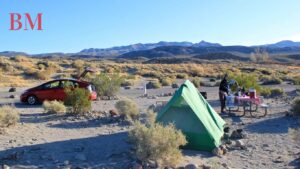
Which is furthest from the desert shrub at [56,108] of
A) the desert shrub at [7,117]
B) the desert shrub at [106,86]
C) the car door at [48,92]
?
the desert shrub at [106,86]

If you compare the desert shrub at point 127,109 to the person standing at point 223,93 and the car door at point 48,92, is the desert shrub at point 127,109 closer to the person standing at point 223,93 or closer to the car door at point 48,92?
the person standing at point 223,93

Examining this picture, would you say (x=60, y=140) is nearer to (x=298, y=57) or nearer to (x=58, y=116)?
(x=58, y=116)

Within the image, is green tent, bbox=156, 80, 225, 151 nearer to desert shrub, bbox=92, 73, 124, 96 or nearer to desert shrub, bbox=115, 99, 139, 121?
desert shrub, bbox=115, 99, 139, 121

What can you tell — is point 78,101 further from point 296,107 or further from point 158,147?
point 158,147

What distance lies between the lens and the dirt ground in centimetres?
1086

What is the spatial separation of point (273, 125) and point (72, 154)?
8.06m

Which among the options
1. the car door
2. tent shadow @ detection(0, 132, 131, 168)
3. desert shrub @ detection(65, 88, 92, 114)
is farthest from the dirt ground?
the car door

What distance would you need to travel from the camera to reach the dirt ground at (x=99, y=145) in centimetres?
1086

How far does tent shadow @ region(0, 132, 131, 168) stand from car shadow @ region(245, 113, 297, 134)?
5.06m

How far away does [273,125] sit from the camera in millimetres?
16578

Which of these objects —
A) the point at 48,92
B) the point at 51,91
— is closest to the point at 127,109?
the point at 51,91

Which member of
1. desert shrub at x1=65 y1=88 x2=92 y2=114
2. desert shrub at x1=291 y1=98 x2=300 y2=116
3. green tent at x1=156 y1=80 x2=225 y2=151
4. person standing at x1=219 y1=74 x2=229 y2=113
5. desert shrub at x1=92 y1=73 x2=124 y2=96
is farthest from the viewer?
desert shrub at x1=92 y1=73 x2=124 y2=96

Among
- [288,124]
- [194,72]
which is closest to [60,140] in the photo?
[288,124]

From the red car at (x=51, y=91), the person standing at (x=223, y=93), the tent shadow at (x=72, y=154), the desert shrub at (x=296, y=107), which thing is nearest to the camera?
the tent shadow at (x=72, y=154)
